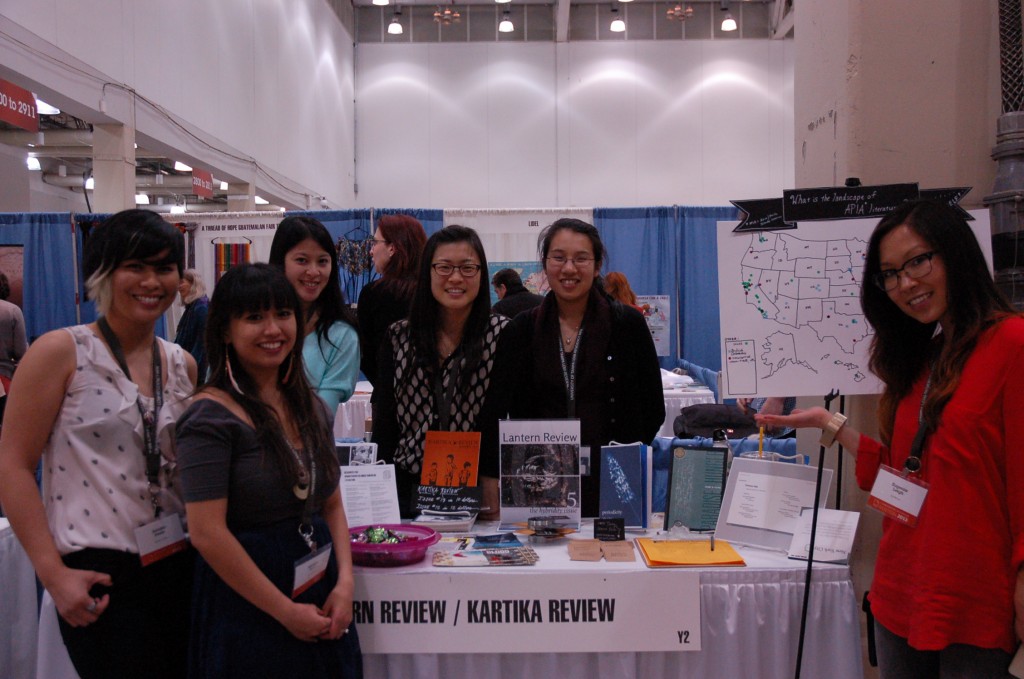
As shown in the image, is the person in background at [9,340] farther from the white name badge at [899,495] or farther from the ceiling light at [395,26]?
the ceiling light at [395,26]

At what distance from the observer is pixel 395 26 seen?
39.7ft

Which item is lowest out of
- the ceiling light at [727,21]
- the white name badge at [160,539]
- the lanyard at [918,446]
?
the white name badge at [160,539]

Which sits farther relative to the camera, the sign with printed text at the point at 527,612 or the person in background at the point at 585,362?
the person in background at the point at 585,362

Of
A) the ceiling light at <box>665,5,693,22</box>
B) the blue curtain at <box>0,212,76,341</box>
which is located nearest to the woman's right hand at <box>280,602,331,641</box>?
the blue curtain at <box>0,212,76,341</box>

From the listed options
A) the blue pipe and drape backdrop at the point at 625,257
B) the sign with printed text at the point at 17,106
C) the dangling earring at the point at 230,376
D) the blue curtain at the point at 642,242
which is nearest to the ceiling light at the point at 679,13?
the blue pipe and drape backdrop at the point at 625,257

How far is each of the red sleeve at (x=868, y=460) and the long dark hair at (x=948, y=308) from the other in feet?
0.35

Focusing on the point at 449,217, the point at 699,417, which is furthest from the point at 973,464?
the point at 449,217

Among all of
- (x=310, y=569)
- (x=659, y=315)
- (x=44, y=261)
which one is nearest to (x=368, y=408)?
(x=659, y=315)

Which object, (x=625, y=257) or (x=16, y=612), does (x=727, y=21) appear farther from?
(x=16, y=612)

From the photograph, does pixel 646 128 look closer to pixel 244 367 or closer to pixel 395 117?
pixel 395 117

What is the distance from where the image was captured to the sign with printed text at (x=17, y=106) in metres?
5.03

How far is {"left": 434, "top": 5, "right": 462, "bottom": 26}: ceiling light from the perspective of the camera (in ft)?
40.0

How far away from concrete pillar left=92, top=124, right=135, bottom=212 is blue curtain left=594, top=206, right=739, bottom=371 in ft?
14.2

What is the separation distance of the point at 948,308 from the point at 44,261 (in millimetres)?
7528
